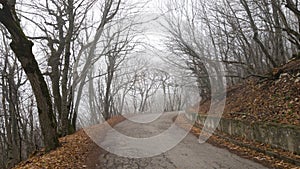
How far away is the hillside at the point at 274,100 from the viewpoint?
10297mm

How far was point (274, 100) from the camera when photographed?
1217 centimetres

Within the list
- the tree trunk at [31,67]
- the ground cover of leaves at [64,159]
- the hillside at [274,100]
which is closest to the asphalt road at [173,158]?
the ground cover of leaves at [64,159]

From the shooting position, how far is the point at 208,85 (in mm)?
26484

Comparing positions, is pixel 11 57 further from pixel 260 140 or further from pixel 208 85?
pixel 260 140

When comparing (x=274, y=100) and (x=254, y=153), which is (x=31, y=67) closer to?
(x=254, y=153)

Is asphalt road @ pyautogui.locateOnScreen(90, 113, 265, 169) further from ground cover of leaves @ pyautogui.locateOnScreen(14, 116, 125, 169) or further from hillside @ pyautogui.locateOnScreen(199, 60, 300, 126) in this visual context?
hillside @ pyautogui.locateOnScreen(199, 60, 300, 126)

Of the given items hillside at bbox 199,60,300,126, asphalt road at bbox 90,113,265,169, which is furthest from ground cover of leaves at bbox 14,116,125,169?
hillside at bbox 199,60,300,126

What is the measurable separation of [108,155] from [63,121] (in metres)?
6.84

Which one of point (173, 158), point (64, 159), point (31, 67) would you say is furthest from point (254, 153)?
point (31, 67)

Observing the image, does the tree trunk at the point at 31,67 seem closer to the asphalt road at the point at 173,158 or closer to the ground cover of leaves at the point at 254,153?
the asphalt road at the point at 173,158

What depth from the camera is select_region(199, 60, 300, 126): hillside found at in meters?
10.3

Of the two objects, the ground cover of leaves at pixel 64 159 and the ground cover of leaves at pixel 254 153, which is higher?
the ground cover of leaves at pixel 64 159

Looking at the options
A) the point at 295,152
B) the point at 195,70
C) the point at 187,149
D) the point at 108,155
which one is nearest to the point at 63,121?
the point at 108,155

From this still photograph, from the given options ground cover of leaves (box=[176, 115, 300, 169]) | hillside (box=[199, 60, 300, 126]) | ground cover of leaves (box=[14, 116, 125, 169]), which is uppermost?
hillside (box=[199, 60, 300, 126])
